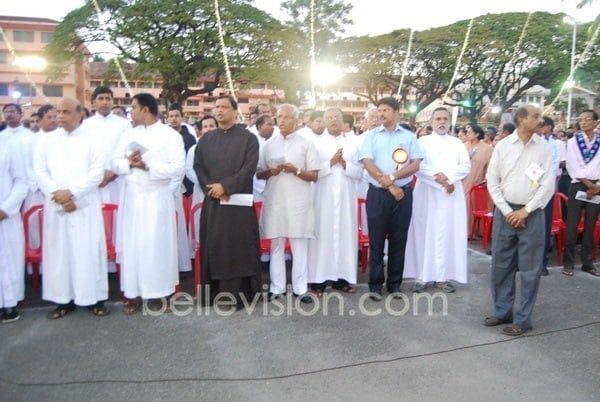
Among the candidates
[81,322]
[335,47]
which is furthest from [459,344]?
[335,47]

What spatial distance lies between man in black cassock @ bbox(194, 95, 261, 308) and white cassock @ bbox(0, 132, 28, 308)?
1581mm

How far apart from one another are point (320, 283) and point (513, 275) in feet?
6.34

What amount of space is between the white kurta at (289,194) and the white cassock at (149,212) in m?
0.89

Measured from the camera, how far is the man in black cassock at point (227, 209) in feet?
16.5

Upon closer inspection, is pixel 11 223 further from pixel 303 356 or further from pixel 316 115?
pixel 316 115

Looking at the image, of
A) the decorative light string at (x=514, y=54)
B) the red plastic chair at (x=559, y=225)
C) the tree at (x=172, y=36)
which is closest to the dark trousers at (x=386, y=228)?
the red plastic chair at (x=559, y=225)

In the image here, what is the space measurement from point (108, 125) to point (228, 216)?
2511mm

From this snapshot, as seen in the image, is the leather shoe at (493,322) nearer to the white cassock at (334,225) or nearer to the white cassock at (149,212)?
the white cassock at (334,225)

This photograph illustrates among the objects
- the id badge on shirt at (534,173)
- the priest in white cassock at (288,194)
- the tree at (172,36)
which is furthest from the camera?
the tree at (172,36)

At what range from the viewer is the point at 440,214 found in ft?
19.1

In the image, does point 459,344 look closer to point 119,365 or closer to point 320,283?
point 320,283

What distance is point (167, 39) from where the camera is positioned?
2644cm

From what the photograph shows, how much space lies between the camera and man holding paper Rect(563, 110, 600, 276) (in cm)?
643

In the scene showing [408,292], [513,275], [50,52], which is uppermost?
[50,52]
